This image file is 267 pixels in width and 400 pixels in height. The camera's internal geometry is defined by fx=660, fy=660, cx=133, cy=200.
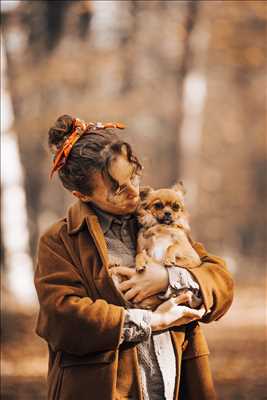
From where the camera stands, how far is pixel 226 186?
13.5m

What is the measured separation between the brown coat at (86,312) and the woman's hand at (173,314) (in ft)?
0.25

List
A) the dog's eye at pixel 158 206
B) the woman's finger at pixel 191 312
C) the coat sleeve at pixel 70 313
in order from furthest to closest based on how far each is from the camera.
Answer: the dog's eye at pixel 158 206
the woman's finger at pixel 191 312
the coat sleeve at pixel 70 313

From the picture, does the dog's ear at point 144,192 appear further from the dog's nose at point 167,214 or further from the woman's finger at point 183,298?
the woman's finger at point 183,298

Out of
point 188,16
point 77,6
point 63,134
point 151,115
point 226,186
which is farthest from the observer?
point 226,186

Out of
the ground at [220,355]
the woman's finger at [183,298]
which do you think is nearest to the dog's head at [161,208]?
the woman's finger at [183,298]

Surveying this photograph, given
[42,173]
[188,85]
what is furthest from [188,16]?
[42,173]

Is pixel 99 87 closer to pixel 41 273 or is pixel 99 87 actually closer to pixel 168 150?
pixel 168 150

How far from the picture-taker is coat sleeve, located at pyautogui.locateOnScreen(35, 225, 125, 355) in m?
2.40

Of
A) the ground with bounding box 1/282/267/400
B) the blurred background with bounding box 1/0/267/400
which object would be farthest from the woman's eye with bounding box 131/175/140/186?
the blurred background with bounding box 1/0/267/400

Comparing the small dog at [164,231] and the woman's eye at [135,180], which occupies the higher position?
the woman's eye at [135,180]

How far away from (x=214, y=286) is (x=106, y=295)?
0.44 metres

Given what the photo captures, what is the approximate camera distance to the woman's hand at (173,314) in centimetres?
248

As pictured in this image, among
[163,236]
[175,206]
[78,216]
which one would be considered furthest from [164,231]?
[78,216]

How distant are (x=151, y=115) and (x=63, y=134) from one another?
926cm
